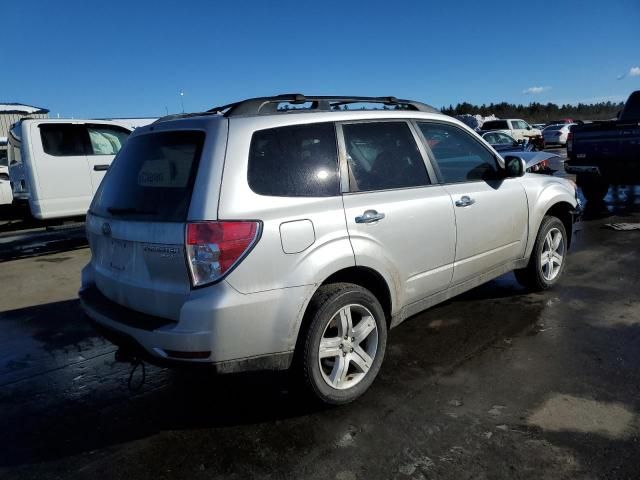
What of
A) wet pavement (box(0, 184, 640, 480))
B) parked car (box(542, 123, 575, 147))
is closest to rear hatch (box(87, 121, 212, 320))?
wet pavement (box(0, 184, 640, 480))

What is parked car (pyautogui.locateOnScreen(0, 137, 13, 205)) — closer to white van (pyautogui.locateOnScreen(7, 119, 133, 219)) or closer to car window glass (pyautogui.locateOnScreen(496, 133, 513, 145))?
white van (pyautogui.locateOnScreen(7, 119, 133, 219))

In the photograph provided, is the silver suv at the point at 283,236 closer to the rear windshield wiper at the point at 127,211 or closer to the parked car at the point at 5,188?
the rear windshield wiper at the point at 127,211

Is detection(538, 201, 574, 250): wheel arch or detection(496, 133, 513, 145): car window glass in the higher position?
detection(496, 133, 513, 145): car window glass

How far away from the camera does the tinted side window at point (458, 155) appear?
3961 millimetres

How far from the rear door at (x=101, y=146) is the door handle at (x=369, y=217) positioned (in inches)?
259

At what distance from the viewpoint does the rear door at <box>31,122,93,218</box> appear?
27.5 feet

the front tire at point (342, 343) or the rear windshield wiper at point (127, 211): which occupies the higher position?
the rear windshield wiper at point (127, 211)

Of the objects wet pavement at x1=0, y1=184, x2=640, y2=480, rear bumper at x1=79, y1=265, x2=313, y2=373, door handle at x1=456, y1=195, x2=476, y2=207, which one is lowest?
wet pavement at x1=0, y1=184, x2=640, y2=480

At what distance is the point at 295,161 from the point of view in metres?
3.02

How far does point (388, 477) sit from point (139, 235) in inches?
70.4

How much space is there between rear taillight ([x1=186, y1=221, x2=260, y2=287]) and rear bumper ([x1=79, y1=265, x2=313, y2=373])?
0.07 metres

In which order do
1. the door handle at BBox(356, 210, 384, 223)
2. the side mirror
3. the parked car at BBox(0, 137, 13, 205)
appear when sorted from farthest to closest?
the parked car at BBox(0, 137, 13, 205) < the side mirror < the door handle at BBox(356, 210, 384, 223)

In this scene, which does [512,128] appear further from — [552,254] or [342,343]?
[342,343]

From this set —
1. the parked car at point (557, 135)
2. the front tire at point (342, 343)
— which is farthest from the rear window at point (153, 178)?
the parked car at point (557, 135)
